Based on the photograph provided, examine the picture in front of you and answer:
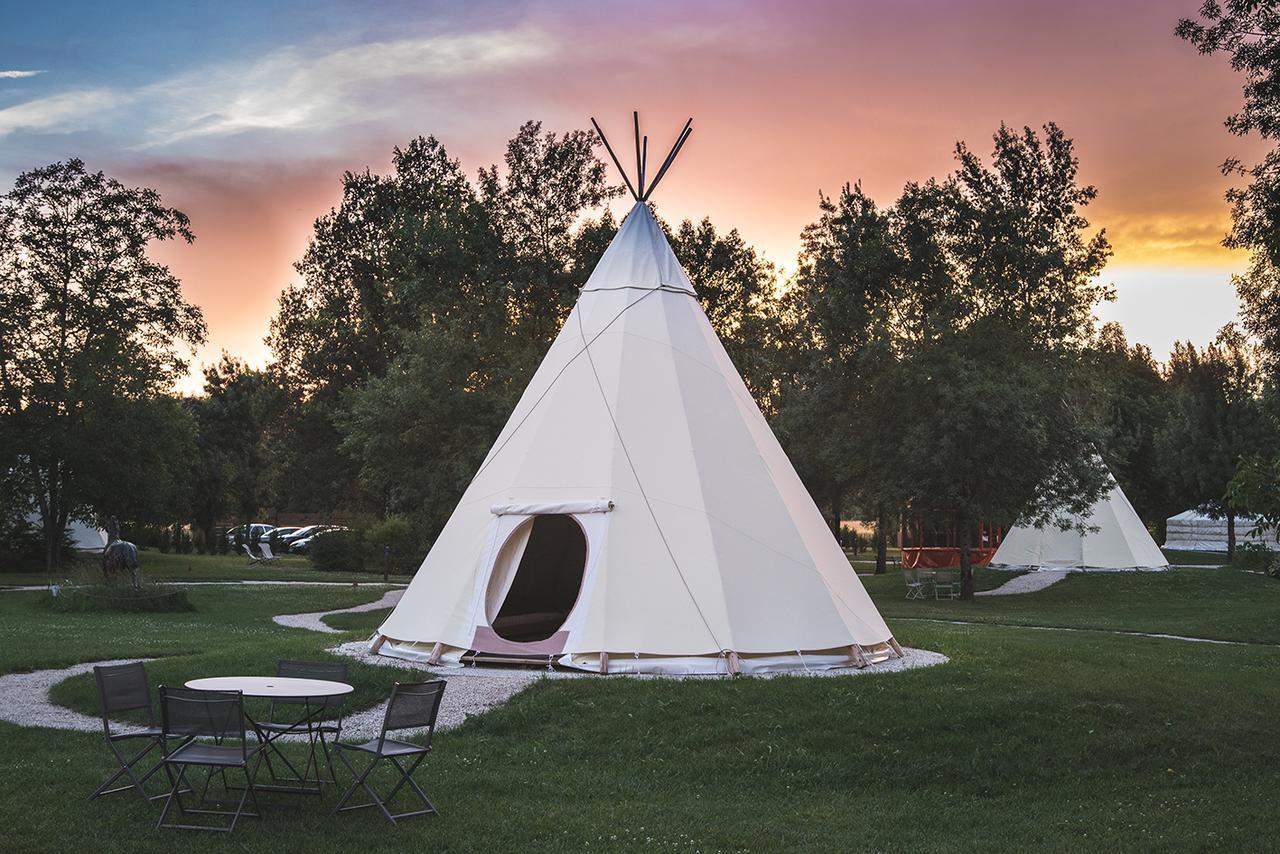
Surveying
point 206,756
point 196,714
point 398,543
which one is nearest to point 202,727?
point 196,714

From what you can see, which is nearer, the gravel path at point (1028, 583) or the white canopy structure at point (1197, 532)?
the gravel path at point (1028, 583)

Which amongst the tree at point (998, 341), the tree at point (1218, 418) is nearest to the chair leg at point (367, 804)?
the tree at point (998, 341)

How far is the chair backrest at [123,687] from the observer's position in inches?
347

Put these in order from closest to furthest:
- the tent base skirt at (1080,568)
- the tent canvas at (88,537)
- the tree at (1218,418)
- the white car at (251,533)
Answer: the tent base skirt at (1080,568) < the tree at (1218,418) < the tent canvas at (88,537) < the white car at (251,533)

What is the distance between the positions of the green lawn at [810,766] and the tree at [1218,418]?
88.8ft

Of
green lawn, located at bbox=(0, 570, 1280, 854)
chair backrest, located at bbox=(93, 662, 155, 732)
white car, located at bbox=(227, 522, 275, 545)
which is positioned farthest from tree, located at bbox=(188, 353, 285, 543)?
chair backrest, located at bbox=(93, 662, 155, 732)

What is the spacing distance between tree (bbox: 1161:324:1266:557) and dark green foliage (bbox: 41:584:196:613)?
111ft

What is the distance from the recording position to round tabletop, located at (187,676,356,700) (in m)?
8.46

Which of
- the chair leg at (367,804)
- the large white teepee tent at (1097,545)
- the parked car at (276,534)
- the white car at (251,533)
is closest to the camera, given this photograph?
the chair leg at (367,804)

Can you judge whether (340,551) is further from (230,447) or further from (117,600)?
(230,447)

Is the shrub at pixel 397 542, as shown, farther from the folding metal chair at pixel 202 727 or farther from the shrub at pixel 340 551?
the folding metal chair at pixel 202 727

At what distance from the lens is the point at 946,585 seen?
33812 millimetres

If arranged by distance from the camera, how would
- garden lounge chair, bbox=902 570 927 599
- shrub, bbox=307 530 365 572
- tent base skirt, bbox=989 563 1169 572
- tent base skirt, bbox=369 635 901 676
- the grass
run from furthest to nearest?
shrub, bbox=307 530 365 572
tent base skirt, bbox=989 563 1169 572
the grass
garden lounge chair, bbox=902 570 927 599
tent base skirt, bbox=369 635 901 676

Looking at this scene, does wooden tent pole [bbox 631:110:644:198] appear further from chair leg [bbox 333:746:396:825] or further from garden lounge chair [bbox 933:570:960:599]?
garden lounge chair [bbox 933:570:960:599]
